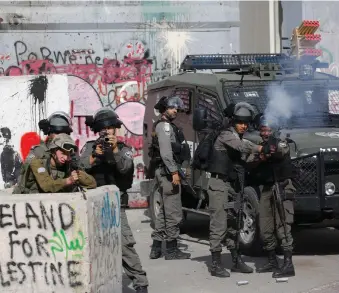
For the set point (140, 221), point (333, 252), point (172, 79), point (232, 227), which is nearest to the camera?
point (232, 227)

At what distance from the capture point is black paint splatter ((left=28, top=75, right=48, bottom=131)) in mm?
12953

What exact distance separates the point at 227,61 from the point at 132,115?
359 cm

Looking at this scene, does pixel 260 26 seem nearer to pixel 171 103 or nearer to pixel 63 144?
pixel 171 103

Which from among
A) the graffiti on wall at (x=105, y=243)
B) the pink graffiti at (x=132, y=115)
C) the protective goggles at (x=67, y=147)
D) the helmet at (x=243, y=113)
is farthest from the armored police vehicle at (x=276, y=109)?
the protective goggles at (x=67, y=147)

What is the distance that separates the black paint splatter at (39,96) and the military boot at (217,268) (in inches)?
214

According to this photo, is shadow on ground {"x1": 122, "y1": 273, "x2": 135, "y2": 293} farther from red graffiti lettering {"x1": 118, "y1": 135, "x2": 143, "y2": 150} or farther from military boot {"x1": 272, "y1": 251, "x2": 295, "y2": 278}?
red graffiti lettering {"x1": 118, "y1": 135, "x2": 143, "y2": 150}

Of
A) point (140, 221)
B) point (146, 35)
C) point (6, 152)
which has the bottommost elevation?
point (140, 221)

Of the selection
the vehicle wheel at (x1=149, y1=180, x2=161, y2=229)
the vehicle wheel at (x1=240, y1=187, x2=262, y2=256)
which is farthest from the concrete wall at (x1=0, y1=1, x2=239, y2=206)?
the vehicle wheel at (x1=240, y1=187, x2=262, y2=256)

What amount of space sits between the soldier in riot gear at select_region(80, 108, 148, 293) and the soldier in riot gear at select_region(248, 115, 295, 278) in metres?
1.73

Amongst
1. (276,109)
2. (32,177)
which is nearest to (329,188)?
→ (276,109)

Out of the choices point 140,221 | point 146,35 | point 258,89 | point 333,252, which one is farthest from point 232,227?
point 146,35

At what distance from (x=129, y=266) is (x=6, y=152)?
6673 millimetres

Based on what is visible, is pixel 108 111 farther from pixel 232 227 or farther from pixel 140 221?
pixel 140 221

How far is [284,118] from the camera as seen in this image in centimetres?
993
